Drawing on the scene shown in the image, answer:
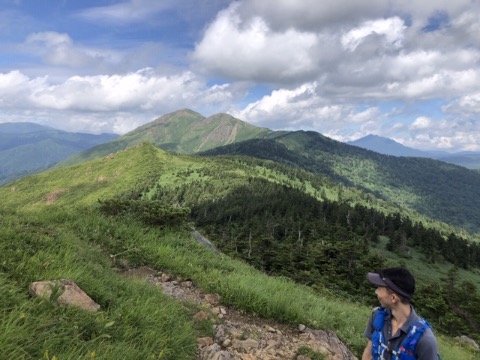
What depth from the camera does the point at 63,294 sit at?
5.62 meters

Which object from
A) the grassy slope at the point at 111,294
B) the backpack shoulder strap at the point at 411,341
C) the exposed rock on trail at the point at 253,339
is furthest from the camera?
the exposed rock on trail at the point at 253,339

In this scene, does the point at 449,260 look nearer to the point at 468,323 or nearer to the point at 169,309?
the point at 468,323

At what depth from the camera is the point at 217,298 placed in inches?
356

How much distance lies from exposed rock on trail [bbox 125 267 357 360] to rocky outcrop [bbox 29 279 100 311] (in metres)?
2.11

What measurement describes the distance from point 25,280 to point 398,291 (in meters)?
6.05

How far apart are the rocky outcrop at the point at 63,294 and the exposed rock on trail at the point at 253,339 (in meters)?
2.11

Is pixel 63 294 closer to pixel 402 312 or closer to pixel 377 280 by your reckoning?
pixel 377 280

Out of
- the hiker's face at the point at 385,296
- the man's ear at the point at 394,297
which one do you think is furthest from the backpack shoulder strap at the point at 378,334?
the man's ear at the point at 394,297

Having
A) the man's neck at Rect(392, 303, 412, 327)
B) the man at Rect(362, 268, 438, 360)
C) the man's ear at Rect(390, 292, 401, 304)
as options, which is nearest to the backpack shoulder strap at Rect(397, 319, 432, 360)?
the man at Rect(362, 268, 438, 360)

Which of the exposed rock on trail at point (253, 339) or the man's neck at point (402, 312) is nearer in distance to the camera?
the man's neck at point (402, 312)

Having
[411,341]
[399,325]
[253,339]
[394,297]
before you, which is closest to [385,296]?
[394,297]

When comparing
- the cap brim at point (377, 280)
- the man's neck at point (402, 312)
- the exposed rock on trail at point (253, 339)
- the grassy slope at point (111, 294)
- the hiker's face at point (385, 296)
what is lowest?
the exposed rock on trail at point (253, 339)

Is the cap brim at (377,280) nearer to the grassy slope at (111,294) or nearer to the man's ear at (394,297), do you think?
the man's ear at (394,297)

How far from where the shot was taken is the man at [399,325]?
208 inches
